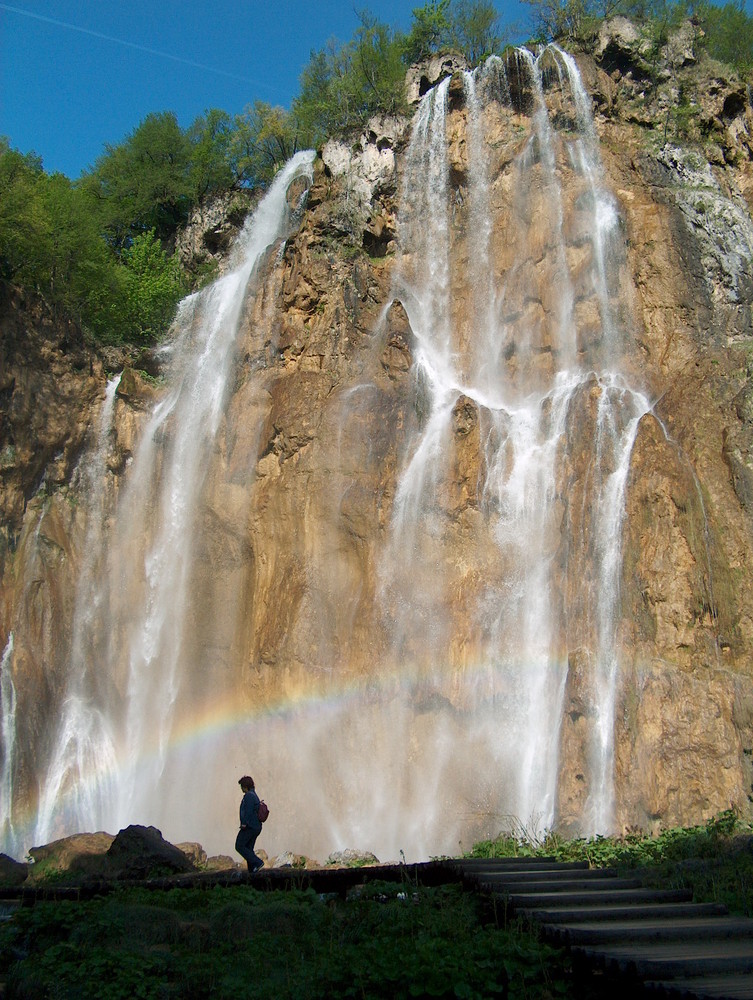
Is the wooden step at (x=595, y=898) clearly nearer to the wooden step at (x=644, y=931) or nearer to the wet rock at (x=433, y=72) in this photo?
the wooden step at (x=644, y=931)

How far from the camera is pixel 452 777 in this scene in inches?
768

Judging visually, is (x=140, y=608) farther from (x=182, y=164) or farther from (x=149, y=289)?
(x=182, y=164)

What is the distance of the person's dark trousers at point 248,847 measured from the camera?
41.1 feet

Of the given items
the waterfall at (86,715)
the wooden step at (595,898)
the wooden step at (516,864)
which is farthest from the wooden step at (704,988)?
the waterfall at (86,715)

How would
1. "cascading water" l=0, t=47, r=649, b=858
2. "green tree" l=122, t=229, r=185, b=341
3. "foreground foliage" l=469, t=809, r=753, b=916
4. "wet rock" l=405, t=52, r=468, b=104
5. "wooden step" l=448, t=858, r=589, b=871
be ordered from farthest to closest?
1. "green tree" l=122, t=229, r=185, b=341
2. "wet rock" l=405, t=52, r=468, b=104
3. "cascading water" l=0, t=47, r=649, b=858
4. "wooden step" l=448, t=858, r=589, b=871
5. "foreground foliage" l=469, t=809, r=753, b=916

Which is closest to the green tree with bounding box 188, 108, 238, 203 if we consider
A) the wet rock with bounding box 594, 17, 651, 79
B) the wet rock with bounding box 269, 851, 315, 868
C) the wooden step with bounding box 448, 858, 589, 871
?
the wet rock with bounding box 594, 17, 651, 79

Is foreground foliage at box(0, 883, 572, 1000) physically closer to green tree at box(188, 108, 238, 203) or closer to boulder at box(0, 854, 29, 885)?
boulder at box(0, 854, 29, 885)

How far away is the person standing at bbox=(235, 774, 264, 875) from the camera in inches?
496

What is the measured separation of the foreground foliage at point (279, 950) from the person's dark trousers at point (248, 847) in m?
4.00

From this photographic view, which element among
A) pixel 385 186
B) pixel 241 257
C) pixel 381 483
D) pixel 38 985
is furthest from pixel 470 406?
pixel 38 985

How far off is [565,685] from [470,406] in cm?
753

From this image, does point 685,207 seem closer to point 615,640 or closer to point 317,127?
point 615,640

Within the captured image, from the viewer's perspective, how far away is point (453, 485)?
72.8 feet

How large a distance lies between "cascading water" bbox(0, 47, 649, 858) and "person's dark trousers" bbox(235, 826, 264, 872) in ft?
21.5
